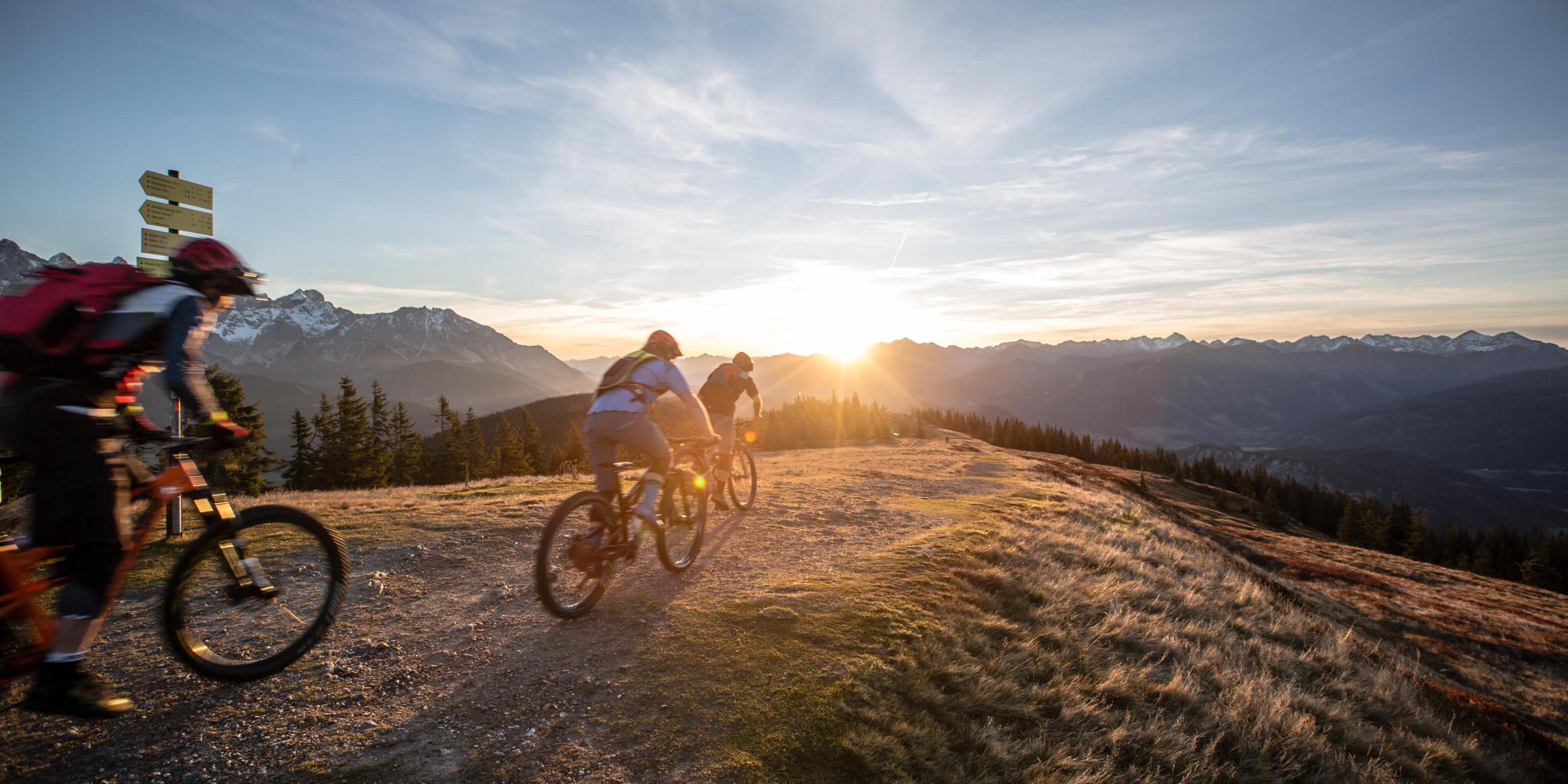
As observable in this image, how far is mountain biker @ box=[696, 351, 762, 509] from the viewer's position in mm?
12328

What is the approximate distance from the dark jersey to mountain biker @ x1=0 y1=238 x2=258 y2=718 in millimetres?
8585

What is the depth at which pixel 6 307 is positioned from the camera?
398 centimetres

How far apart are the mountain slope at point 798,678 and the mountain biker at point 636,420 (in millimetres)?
1412

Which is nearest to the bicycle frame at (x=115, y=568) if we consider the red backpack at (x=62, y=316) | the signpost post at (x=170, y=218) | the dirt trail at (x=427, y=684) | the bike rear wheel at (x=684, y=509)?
the dirt trail at (x=427, y=684)

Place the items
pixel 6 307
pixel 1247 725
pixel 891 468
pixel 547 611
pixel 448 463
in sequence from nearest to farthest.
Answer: pixel 6 307 < pixel 547 611 < pixel 1247 725 < pixel 891 468 < pixel 448 463

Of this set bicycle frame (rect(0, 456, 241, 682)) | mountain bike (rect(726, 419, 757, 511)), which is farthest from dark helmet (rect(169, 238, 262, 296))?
mountain bike (rect(726, 419, 757, 511))

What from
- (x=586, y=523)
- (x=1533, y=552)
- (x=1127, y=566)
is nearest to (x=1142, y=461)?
(x=1533, y=552)

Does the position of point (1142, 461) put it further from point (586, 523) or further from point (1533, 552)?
point (586, 523)

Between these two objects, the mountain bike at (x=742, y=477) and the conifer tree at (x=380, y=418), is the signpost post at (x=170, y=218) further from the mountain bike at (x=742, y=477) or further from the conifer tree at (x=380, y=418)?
the conifer tree at (x=380, y=418)

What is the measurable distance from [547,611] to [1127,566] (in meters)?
12.7

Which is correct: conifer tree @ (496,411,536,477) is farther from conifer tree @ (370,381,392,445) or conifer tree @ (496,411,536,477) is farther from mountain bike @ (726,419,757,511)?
mountain bike @ (726,419,757,511)

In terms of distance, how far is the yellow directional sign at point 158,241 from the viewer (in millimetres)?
9078

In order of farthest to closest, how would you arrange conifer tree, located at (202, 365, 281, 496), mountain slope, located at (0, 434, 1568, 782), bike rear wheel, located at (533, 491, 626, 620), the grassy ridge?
conifer tree, located at (202, 365, 281, 496), bike rear wheel, located at (533, 491, 626, 620), the grassy ridge, mountain slope, located at (0, 434, 1568, 782)

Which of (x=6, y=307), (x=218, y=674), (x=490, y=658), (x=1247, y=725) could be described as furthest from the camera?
(x=1247, y=725)
